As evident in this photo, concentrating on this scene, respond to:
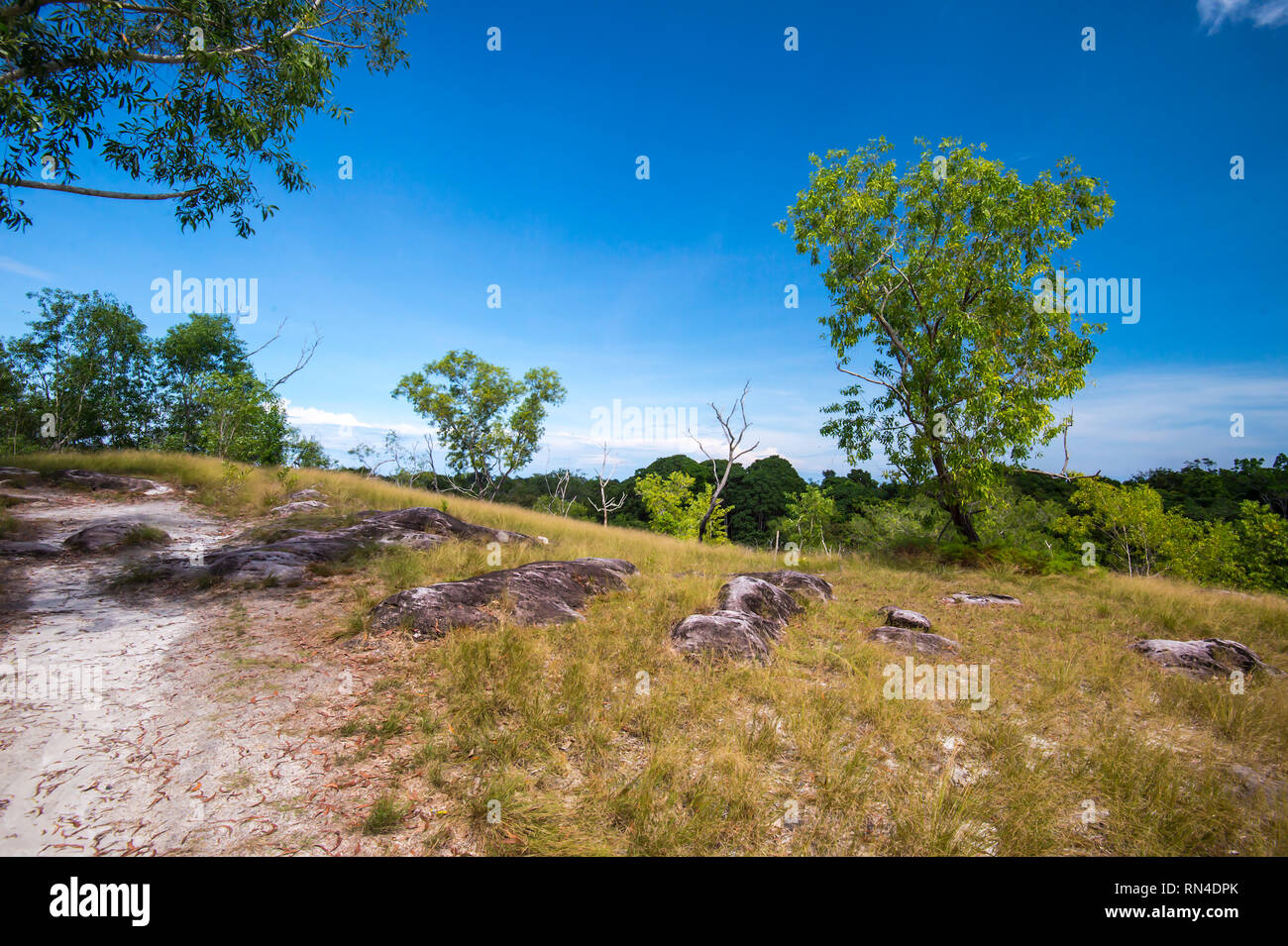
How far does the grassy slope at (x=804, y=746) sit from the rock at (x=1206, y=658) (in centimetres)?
36

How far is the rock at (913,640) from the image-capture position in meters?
6.31

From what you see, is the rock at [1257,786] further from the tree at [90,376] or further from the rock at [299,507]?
the tree at [90,376]

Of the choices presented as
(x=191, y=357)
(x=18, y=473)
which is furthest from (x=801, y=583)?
(x=191, y=357)

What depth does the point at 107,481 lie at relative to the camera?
43.2ft

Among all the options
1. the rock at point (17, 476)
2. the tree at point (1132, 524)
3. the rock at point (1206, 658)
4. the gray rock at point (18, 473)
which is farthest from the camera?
the tree at point (1132, 524)

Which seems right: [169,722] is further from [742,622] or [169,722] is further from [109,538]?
[109,538]

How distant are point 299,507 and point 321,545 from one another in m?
4.98

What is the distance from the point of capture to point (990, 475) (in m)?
12.4

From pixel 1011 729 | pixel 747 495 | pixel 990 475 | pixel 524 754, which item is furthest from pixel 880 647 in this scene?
pixel 747 495

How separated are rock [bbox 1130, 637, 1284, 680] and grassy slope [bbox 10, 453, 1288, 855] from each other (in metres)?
0.36

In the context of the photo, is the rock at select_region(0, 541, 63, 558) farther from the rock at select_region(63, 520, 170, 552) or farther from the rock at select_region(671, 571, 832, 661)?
the rock at select_region(671, 571, 832, 661)

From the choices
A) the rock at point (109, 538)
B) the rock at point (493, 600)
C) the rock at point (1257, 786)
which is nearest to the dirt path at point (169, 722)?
the rock at point (493, 600)
